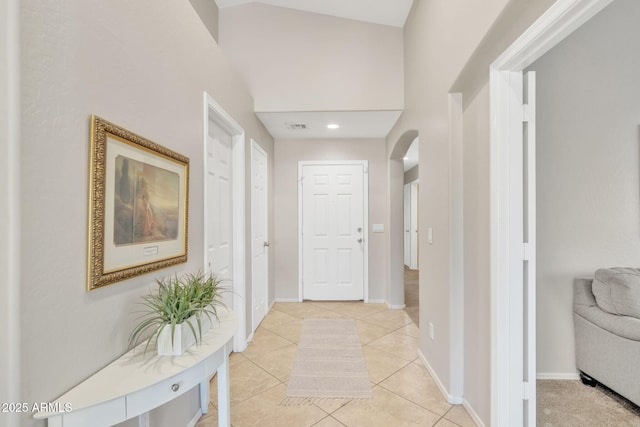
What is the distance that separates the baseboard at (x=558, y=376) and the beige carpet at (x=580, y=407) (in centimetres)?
4

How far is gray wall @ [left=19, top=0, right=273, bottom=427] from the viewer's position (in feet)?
2.59

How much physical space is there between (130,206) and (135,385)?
2.16 ft

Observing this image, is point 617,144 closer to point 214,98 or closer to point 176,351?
point 214,98

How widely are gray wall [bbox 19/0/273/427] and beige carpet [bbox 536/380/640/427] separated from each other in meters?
2.28

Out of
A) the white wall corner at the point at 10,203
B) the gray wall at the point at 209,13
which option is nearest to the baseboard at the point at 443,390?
the white wall corner at the point at 10,203

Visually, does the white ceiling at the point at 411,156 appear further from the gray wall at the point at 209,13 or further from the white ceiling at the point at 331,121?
the gray wall at the point at 209,13

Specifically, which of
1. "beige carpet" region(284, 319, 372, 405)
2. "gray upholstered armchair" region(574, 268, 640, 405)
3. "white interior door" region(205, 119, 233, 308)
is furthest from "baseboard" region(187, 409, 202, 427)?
"gray upholstered armchair" region(574, 268, 640, 405)

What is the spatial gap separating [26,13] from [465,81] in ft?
6.64

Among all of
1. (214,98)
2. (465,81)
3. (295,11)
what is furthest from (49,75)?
(295,11)

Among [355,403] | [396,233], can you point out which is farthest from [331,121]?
[355,403]

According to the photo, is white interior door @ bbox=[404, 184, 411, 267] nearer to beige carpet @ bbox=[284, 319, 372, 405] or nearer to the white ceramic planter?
beige carpet @ bbox=[284, 319, 372, 405]

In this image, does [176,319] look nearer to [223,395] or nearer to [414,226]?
[223,395]

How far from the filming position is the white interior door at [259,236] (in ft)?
10.2

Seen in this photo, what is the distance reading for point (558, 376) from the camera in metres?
2.22
